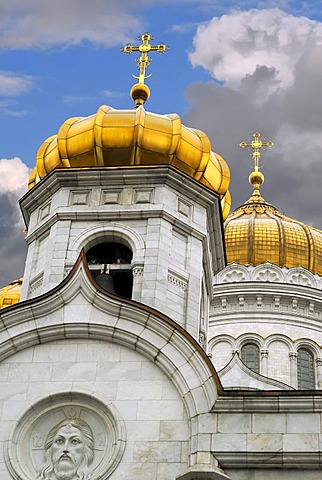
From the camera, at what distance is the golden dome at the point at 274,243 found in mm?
37375

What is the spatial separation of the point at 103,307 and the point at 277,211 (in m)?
25.4

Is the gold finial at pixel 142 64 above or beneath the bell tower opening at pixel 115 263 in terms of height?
above

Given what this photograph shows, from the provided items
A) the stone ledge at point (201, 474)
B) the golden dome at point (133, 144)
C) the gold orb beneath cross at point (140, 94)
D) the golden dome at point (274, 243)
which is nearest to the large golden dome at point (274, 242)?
the golden dome at point (274, 243)

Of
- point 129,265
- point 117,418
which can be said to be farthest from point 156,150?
point 117,418

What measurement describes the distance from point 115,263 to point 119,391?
3.94 metres

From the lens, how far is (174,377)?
16562mm

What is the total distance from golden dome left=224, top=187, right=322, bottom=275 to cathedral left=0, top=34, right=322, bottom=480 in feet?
46.1

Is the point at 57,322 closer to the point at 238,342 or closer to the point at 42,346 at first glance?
the point at 42,346

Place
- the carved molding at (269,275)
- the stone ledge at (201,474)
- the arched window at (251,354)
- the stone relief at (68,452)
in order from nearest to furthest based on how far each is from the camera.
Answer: the stone ledge at (201,474) < the stone relief at (68,452) < the arched window at (251,354) < the carved molding at (269,275)

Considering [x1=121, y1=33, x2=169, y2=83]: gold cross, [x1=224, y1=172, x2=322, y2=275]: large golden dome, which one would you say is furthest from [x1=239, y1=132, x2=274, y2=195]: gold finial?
[x1=121, y1=33, x2=169, y2=83]: gold cross

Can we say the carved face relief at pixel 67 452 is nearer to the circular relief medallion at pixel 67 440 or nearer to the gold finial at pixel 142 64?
the circular relief medallion at pixel 67 440

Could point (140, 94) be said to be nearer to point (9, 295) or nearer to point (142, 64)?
point (142, 64)

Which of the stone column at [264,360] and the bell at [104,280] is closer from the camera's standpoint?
the bell at [104,280]

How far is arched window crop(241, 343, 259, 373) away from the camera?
35072mm
